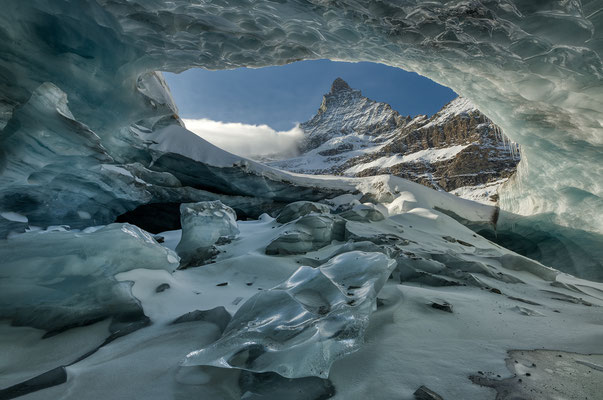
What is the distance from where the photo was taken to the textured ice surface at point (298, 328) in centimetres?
131

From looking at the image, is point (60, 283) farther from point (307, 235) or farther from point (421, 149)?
point (421, 149)

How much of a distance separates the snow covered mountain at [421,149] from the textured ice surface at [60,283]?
31.6ft

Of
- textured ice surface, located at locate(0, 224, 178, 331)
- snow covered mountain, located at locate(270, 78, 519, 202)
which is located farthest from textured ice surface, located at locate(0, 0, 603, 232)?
snow covered mountain, located at locate(270, 78, 519, 202)

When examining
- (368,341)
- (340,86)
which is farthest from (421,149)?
(340,86)

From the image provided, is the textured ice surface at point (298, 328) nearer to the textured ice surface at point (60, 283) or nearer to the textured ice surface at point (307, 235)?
the textured ice surface at point (60, 283)

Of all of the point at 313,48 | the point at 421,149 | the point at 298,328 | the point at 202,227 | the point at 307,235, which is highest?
the point at 421,149

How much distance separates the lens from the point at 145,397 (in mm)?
1267

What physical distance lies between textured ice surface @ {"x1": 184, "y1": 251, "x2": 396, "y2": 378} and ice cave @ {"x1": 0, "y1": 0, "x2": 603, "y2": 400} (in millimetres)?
11

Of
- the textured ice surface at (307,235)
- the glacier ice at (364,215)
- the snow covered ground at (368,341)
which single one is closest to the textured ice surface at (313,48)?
the snow covered ground at (368,341)

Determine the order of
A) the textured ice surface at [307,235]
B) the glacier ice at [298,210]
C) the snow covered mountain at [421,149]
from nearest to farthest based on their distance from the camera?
the textured ice surface at [307,235], the glacier ice at [298,210], the snow covered mountain at [421,149]

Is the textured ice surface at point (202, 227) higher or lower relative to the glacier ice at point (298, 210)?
lower

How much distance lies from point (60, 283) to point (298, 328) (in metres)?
2.26

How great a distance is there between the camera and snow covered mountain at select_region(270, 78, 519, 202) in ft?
111

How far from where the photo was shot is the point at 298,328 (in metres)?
1.49
